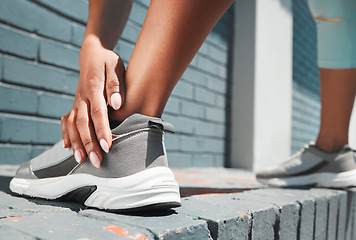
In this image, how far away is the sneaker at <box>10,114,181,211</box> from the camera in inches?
32.7

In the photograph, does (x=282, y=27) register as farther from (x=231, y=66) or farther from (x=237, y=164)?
(x=237, y=164)

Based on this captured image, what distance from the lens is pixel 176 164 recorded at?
3.21 m

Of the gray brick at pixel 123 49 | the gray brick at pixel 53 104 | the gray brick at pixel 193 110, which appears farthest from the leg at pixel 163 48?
the gray brick at pixel 193 110

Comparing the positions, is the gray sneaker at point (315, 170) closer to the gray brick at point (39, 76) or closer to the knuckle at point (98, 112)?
the knuckle at point (98, 112)

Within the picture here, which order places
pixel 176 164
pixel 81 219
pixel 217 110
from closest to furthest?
pixel 81 219 < pixel 176 164 < pixel 217 110

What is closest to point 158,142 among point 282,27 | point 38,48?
point 38,48

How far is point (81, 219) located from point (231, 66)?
3552 mm

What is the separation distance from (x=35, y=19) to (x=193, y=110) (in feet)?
5.84

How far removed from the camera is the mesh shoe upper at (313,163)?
173 cm

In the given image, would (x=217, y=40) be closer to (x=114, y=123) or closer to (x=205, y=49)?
(x=205, y=49)

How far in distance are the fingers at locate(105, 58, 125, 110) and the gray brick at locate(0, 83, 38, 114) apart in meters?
1.26

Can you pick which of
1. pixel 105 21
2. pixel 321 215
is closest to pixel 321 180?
pixel 321 215

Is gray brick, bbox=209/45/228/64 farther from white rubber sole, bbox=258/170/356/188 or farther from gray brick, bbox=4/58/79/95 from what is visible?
white rubber sole, bbox=258/170/356/188

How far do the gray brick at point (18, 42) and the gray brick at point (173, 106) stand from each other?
130 cm
